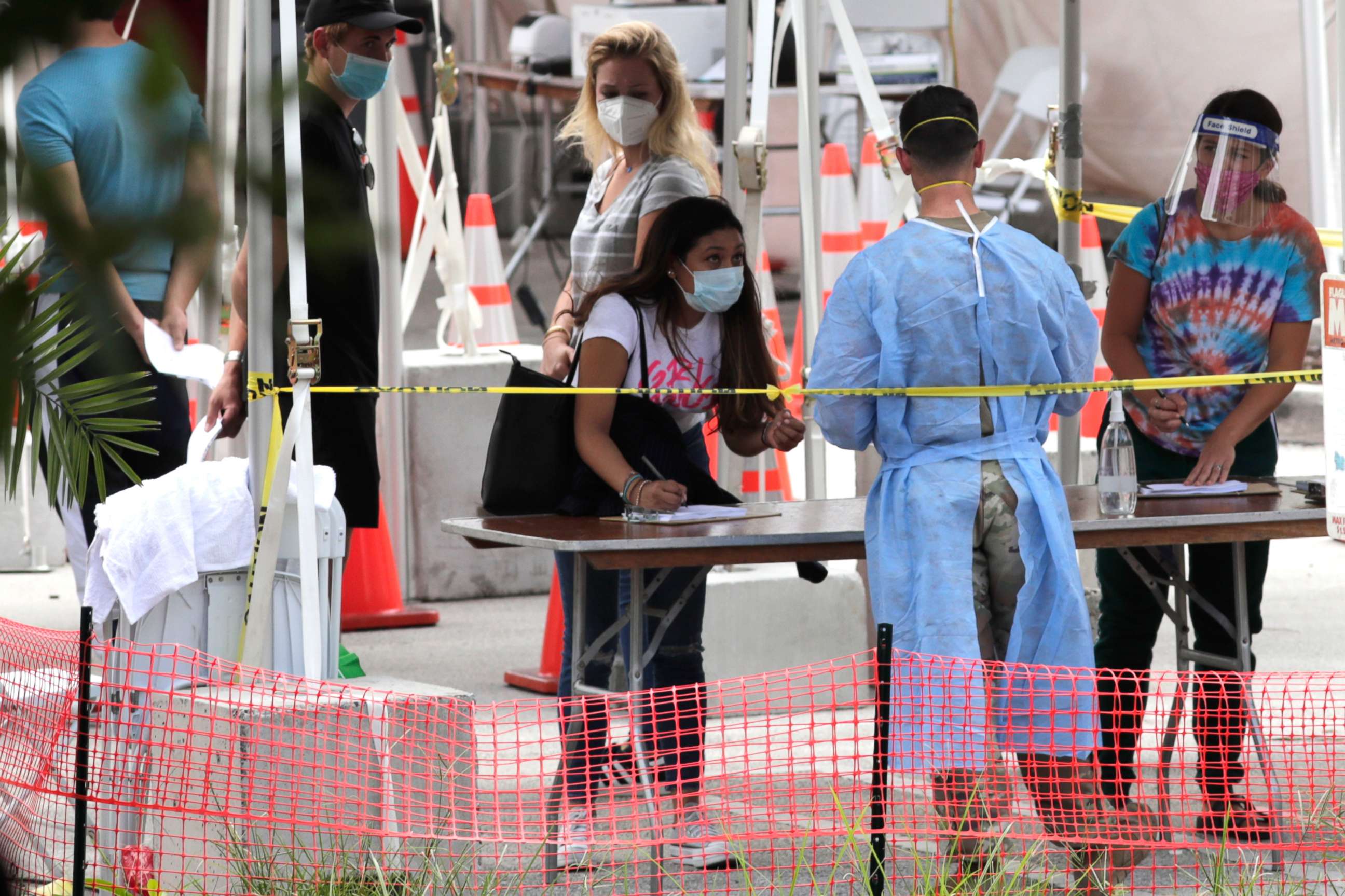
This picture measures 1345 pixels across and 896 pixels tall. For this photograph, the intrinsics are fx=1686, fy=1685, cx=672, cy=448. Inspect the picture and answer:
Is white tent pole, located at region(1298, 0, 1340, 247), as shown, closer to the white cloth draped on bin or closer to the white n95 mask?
the white n95 mask

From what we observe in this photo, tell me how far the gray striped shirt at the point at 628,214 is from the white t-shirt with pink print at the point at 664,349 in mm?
379

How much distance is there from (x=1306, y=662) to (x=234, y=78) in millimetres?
5632

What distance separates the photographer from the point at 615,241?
167 inches

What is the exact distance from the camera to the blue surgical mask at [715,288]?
3.79 m

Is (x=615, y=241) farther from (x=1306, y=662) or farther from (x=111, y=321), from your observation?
(x=111, y=321)

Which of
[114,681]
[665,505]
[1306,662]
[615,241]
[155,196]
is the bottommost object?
[1306,662]

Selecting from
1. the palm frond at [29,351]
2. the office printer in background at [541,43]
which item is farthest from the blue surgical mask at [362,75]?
the office printer in background at [541,43]

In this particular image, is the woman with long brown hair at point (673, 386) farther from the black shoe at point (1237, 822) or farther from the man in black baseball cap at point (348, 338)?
the black shoe at point (1237, 822)

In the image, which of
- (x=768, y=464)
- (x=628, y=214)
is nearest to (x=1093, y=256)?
(x=768, y=464)

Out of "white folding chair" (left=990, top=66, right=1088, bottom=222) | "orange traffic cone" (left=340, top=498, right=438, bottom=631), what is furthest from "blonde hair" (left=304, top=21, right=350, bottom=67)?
"white folding chair" (left=990, top=66, right=1088, bottom=222)

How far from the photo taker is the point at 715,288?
3.80 metres

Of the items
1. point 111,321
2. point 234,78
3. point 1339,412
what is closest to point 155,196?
point 111,321

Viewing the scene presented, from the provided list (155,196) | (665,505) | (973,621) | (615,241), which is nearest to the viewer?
(155,196)

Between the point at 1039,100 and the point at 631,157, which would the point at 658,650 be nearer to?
the point at 631,157
